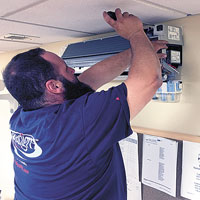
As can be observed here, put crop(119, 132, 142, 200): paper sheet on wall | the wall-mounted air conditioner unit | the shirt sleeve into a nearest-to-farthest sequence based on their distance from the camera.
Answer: the shirt sleeve, the wall-mounted air conditioner unit, crop(119, 132, 142, 200): paper sheet on wall

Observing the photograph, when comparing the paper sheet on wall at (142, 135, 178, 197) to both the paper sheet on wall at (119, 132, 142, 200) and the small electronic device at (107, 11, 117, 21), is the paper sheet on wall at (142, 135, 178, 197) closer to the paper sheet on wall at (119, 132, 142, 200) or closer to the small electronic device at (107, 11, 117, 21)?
the paper sheet on wall at (119, 132, 142, 200)

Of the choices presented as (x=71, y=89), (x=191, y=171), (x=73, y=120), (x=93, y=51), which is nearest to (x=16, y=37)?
(x=93, y=51)

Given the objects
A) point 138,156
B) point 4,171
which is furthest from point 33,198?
point 4,171

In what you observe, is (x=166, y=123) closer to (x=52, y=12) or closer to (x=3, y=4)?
(x=52, y=12)

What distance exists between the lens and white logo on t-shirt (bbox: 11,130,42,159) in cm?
78

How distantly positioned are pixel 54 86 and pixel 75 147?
17 centimetres

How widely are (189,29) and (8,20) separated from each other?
23.5 inches

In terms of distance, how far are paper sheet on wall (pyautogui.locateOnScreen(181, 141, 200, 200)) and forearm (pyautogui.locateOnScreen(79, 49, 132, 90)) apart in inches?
13.7

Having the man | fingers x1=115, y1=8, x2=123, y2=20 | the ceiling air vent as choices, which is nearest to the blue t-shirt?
the man

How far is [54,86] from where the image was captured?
0.75m

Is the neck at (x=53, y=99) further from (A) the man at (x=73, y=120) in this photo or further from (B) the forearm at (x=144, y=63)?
(B) the forearm at (x=144, y=63)

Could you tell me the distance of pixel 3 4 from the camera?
2.41 feet

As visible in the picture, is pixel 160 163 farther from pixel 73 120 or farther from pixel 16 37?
pixel 16 37

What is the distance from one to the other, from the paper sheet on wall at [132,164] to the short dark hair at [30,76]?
0.54m
